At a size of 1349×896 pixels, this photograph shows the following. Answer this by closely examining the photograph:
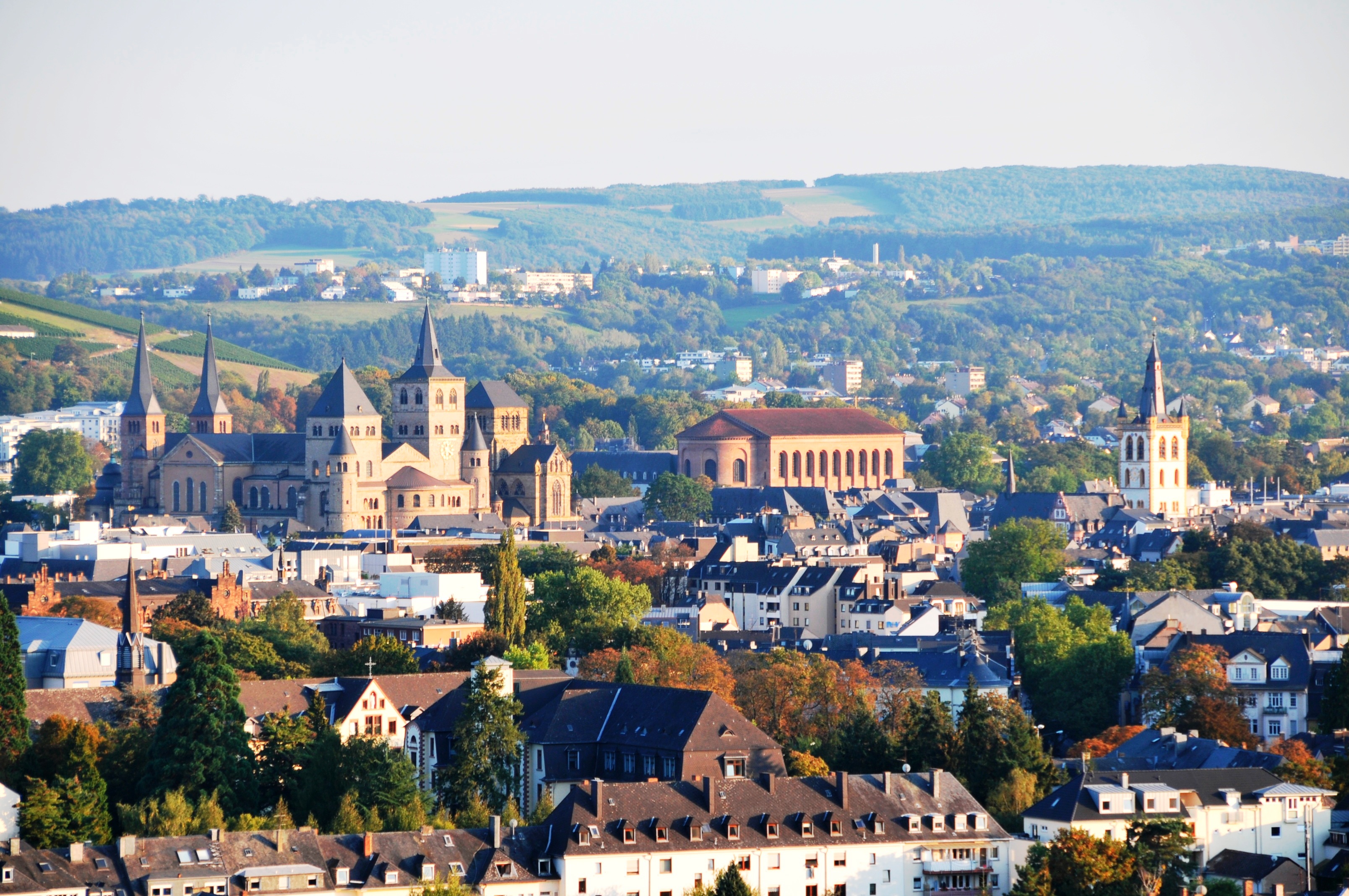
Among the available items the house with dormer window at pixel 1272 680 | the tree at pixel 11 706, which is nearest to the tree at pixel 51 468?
the house with dormer window at pixel 1272 680

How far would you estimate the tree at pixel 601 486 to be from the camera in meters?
155

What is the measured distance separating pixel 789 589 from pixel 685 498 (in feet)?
162

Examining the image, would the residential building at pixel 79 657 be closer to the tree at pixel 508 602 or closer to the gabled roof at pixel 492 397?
the tree at pixel 508 602

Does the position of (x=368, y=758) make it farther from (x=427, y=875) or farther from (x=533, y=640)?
(x=533, y=640)

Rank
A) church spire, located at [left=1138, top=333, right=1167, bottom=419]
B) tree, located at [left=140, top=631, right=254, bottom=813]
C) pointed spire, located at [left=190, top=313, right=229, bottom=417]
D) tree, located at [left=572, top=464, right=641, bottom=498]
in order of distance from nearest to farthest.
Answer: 1. tree, located at [left=140, top=631, right=254, bottom=813]
2. church spire, located at [left=1138, top=333, right=1167, bottom=419]
3. pointed spire, located at [left=190, top=313, right=229, bottom=417]
4. tree, located at [left=572, top=464, right=641, bottom=498]

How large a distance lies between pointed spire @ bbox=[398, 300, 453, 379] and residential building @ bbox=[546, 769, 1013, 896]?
8831 centimetres

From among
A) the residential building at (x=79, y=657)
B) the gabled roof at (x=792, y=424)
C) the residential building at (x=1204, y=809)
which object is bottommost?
the gabled roof at (x=792, y=424)

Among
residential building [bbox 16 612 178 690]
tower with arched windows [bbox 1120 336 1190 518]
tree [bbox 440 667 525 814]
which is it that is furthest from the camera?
tower with arched windows [bbox 1120 336 1190 518]

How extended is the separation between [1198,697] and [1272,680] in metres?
4.89

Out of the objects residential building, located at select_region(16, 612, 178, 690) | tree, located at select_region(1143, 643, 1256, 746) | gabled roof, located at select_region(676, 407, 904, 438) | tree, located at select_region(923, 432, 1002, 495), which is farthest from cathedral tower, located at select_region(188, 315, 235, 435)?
tree, located at select_region(1143, 643, 1256, 746)

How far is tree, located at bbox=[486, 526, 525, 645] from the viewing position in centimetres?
8106

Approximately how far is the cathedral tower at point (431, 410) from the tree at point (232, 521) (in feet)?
34.0

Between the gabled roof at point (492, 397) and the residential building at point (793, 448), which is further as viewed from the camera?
the residential building at point (793, 448)

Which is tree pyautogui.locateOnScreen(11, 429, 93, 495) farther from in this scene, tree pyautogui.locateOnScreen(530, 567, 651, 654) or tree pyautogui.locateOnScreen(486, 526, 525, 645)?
tree pyautogui.locateOnScreen(486, 526, 525, 645)
